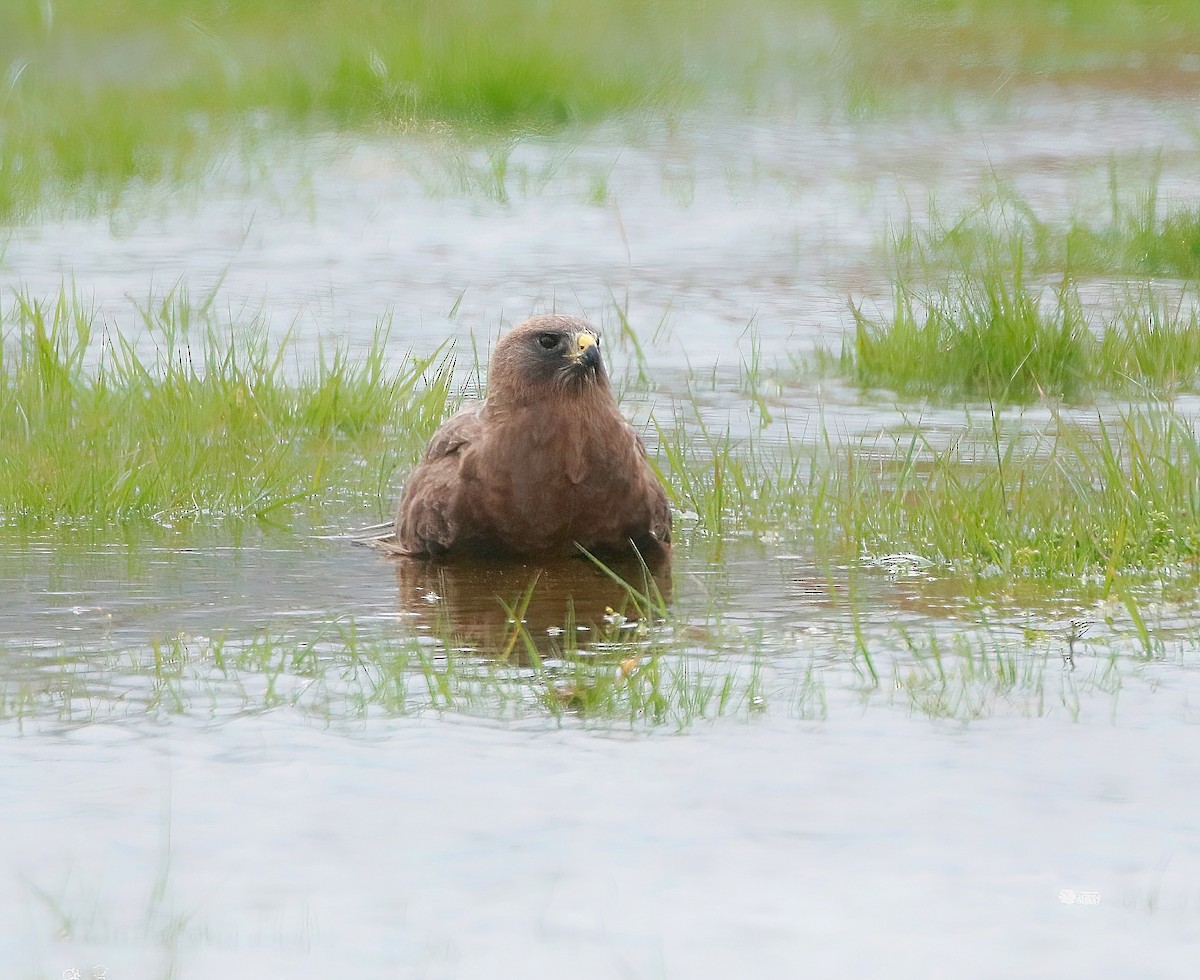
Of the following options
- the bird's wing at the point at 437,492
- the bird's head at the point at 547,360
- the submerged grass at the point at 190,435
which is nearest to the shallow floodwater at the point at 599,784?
the bird's wing at the point at 437,492

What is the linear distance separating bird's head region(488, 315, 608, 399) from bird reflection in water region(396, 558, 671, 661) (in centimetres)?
55

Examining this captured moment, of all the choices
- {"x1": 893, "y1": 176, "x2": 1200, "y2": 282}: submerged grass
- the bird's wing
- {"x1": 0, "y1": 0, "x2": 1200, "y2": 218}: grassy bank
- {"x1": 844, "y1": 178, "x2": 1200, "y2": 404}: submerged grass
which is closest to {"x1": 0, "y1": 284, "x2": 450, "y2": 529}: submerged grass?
the bird's wing

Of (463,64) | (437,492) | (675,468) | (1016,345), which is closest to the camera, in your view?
(437,492)

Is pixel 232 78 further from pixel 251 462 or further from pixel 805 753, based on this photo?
pixel 805 753

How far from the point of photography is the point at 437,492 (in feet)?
21.1

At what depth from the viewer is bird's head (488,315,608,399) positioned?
6344mm

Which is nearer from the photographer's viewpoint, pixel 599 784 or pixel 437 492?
pixel 599 784

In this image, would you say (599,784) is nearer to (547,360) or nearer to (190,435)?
(547,360)

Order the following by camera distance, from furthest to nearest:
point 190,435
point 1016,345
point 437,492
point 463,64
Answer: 1. point 463,64
2. point 1016,345
3. point 190,435
4. point 437,492

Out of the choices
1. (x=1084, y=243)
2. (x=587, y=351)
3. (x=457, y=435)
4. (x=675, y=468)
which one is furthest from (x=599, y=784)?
(x=1084, y=243)

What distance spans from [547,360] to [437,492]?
55 centimetres

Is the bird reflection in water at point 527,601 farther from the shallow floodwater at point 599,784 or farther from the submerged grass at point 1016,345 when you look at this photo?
the submerged grass at point 1016,345

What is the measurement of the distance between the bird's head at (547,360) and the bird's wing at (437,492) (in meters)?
0.18

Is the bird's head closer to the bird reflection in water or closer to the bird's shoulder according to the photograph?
the bird's shoulder
